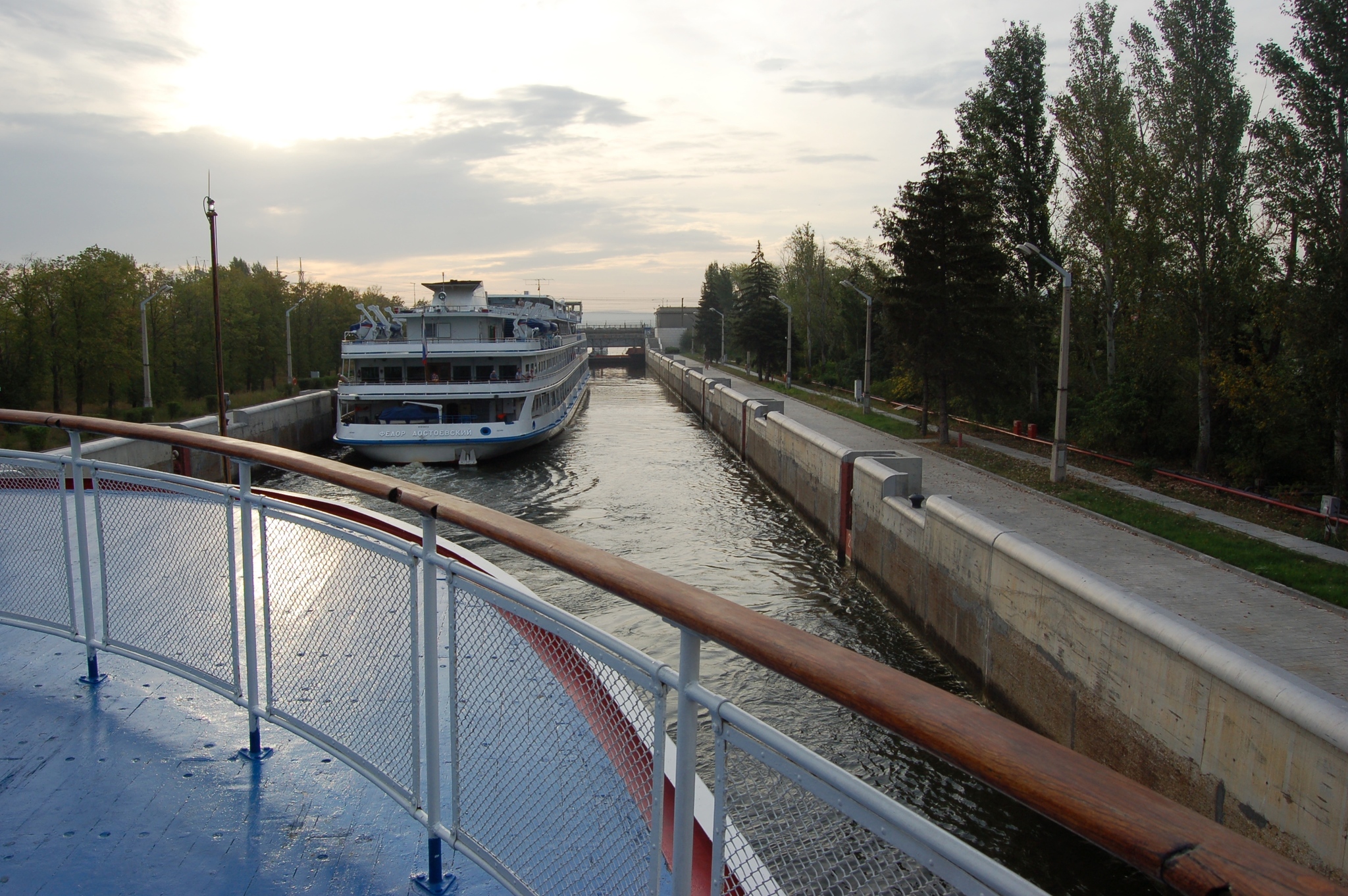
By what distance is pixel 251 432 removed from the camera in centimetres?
3253

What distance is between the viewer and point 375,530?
10.0 ft

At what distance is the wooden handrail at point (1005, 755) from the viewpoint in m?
1.00

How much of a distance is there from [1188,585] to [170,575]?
11725 millimetres

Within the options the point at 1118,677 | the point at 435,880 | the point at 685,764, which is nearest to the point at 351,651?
the point at 435,880

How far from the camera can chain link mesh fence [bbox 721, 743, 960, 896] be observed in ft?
5.43

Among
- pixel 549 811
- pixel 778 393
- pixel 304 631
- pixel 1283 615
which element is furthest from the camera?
pixel 778 393

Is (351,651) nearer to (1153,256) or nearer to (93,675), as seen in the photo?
(93,675)

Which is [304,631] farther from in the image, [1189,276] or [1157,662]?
[1189,276]

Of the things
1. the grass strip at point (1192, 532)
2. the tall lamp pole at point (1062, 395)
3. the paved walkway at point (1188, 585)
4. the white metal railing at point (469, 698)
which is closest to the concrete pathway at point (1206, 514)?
the grass strip at point (1192, 532)

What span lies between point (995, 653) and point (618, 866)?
1007 cm

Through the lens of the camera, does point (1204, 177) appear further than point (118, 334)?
No

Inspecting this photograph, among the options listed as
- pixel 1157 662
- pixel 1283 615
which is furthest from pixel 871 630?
pixel 1157 662

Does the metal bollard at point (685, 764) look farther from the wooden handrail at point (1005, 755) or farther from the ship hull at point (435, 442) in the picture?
the ship hull at point (435, 442)

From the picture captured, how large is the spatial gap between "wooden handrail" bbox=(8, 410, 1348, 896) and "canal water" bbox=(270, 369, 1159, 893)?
25.0 ft
